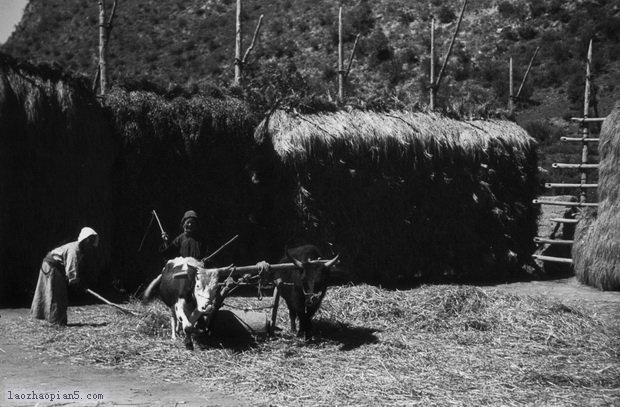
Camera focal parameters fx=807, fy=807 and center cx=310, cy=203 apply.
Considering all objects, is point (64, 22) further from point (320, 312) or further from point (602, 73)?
point (320, 312)

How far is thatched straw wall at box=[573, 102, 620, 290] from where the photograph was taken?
13977 mm

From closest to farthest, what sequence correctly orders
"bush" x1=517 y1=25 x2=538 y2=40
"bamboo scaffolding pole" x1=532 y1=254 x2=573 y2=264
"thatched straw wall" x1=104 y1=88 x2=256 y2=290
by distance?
"thatched straw wall" x1=104 y1=88 x2=256 y2=290 < "bamboo scaffolding pole" x1=532 y1=254 x2=573 y2=264 < "bush" x1=517 y1=25 x2=538 y2=40

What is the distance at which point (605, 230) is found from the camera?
1424 cm

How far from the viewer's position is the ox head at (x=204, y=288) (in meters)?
8.33

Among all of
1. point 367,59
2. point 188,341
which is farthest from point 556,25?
point 188,341

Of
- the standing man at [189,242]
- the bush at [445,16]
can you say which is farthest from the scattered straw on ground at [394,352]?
the bush at [445,16]

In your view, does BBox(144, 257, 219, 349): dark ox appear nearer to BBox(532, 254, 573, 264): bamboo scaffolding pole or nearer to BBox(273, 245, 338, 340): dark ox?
BBox(273, 245, 338, 340): dark ox

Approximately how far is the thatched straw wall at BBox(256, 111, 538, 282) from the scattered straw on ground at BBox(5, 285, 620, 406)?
2.85m

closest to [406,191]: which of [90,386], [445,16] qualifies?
[90,386]

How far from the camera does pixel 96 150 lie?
480 inches

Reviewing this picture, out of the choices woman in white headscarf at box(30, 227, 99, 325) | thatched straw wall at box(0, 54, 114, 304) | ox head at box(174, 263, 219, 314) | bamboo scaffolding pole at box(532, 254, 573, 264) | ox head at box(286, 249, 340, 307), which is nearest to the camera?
ox head at box(174, 263, 219, 314)

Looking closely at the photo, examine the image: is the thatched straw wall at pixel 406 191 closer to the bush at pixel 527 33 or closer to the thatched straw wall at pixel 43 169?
the thatched straw wall at pixel 43 169

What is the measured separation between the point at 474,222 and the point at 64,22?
31110mm

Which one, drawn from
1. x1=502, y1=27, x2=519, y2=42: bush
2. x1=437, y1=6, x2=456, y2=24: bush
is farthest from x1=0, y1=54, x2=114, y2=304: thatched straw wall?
x1=437, y1=6, x2=456, y2=24: bush
